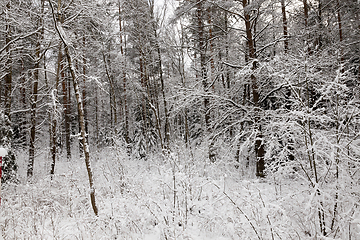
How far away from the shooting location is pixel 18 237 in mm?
4312

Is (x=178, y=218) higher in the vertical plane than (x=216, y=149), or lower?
lower

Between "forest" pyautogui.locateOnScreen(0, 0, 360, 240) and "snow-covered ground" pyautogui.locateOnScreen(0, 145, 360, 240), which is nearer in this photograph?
"forest" pyautogui.locateOnScreen(0, 0, 360, 240)

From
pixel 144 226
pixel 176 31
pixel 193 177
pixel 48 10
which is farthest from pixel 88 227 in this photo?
pixel 176 31

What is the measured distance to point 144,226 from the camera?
15.7 feet

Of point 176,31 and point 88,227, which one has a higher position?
point 176,31

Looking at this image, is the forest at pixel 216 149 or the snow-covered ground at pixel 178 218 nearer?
the forest at pixel 216 149

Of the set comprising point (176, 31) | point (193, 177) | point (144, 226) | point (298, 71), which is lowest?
point (144, 226)

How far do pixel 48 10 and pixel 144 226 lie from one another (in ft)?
34.1

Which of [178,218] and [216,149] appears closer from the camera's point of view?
[178,218]

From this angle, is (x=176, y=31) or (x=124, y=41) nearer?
(x=176, y=31)

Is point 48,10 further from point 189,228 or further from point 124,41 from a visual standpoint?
point 189,228

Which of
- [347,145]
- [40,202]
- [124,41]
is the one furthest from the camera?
[124,41]

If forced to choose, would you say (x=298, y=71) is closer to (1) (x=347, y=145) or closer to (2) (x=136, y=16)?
(1) (x=347, y=145)

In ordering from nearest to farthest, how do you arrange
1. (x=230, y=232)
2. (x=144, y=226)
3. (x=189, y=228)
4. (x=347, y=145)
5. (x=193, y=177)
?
(x=347, y=145), (x=230, y=232), (x=189, y=228), (x=144, y=226), (x=193, y=177)
